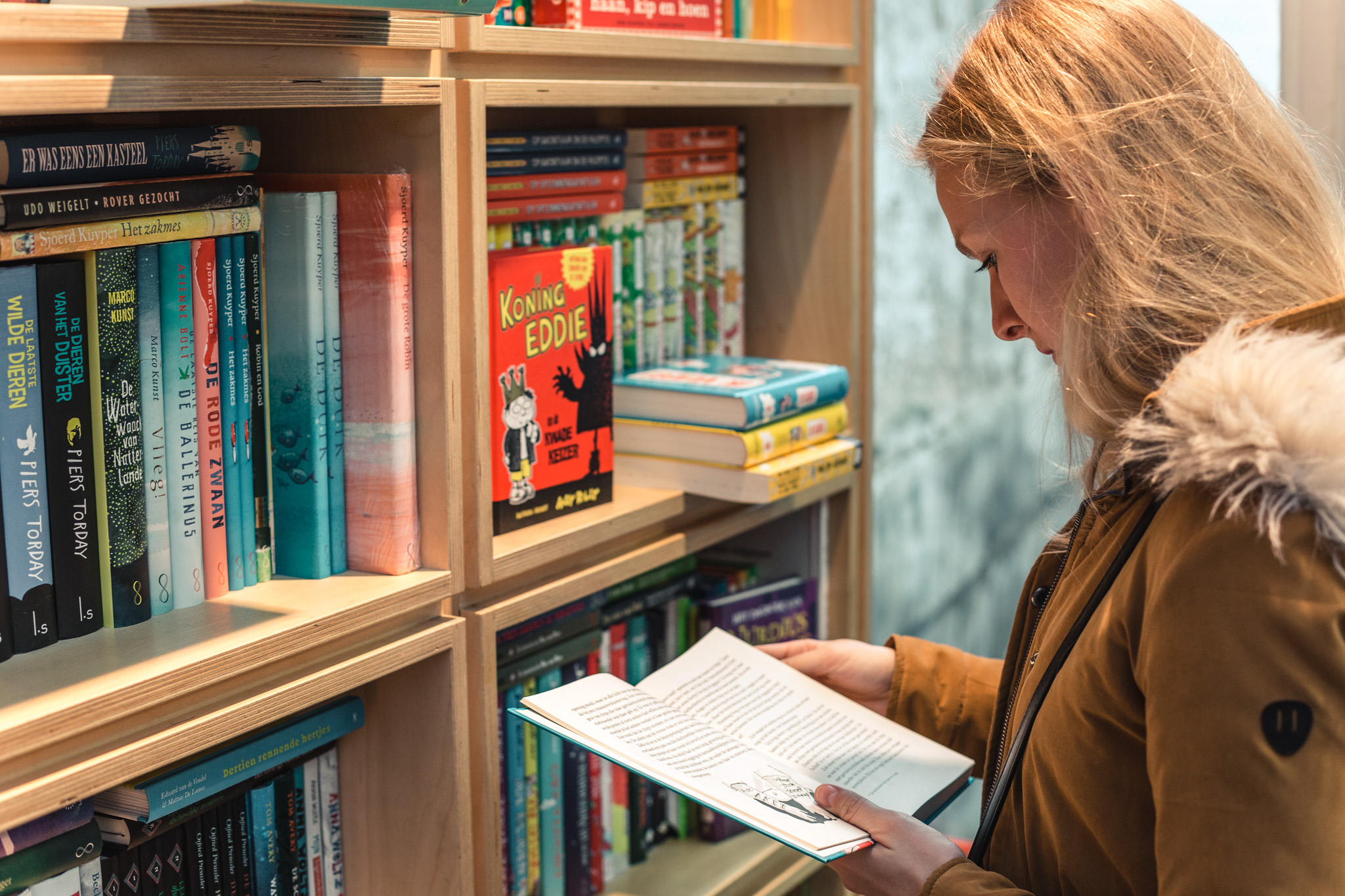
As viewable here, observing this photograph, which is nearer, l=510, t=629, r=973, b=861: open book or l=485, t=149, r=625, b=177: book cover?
l=510, t=629, r=973, b=861: open book

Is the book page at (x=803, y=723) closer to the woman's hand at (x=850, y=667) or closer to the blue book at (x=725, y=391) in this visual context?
the woman's hand at (x=850, y=667)

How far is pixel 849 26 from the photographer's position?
1490 millimetres

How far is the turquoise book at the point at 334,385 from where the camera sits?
0.98 m

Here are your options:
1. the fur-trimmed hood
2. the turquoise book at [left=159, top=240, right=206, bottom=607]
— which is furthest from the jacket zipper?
the turquoise book at [left=159, top=240, right=206, bottom=607]

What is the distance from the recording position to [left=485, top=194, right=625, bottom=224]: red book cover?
1198 millimetres

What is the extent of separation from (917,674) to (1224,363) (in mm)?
603

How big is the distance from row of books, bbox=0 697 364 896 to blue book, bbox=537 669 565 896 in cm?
25

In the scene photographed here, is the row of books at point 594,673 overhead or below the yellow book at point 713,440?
below

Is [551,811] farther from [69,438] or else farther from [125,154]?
[125,154]

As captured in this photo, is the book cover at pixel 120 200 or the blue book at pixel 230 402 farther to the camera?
the blue book at pixel 230 402

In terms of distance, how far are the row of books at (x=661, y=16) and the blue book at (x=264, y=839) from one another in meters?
0.70

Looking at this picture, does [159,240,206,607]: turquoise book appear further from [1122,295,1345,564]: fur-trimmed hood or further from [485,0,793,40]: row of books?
[1122,295,1345,564]: fur-trimmed hood

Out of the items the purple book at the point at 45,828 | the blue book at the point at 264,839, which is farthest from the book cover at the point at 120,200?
the blue book at the point at 264,839

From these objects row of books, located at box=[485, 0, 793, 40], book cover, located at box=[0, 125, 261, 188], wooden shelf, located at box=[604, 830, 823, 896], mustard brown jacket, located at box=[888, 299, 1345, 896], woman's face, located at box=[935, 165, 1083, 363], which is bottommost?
wooden shelf, located at box=[604, 830, 823, 896]
